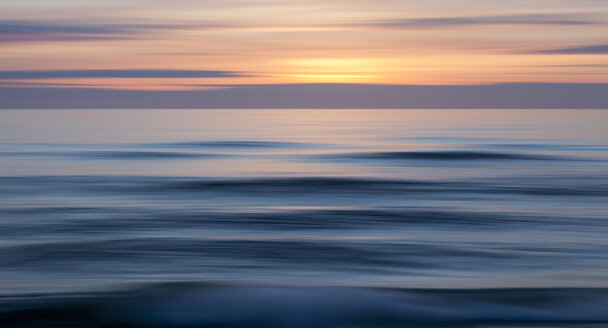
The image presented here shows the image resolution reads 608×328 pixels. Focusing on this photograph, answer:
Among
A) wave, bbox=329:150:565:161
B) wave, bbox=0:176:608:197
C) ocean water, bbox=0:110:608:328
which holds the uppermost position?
wave, bbox=329:150:565:161

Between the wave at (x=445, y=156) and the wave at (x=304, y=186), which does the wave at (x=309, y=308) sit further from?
the wave at (x=445, y=156)

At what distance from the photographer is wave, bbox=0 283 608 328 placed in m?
5.40

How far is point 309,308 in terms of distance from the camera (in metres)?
5.72

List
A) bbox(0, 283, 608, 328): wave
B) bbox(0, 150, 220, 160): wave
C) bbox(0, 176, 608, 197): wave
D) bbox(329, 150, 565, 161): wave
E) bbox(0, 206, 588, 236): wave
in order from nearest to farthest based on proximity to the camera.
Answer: bbox(0, 283, 608, 328): wave
bbox(0, 206, 588, 236): wave
bbox(0, 176, 608, 197): wave
bbox(0, 150, 220, 160): wave
bbox(329, 150, 565, 161): wave

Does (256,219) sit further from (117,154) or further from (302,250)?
(117,154)

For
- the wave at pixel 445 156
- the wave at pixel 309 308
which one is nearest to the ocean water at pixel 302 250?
the wave at pixel 309 308

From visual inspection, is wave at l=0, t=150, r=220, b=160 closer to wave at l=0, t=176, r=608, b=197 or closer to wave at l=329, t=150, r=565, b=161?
wave at l=329, t=150, r=565, b=161

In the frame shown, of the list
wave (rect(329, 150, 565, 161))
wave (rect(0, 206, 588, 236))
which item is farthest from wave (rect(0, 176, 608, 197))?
wave (rect(329, 150, 565, 161))

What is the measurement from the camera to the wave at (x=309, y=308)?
17.7 feet

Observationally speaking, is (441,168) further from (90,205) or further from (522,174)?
(90,205)

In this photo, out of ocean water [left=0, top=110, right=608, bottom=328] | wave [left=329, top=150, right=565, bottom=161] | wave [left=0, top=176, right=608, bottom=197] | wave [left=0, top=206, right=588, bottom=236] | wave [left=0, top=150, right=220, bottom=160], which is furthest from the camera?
wave [left=329, top=150, right=565, bottom=161]

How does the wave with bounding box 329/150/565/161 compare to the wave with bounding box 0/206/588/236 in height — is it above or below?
above

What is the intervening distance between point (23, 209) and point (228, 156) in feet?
42.3

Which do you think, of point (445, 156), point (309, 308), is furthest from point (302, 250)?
point (445, 156)
